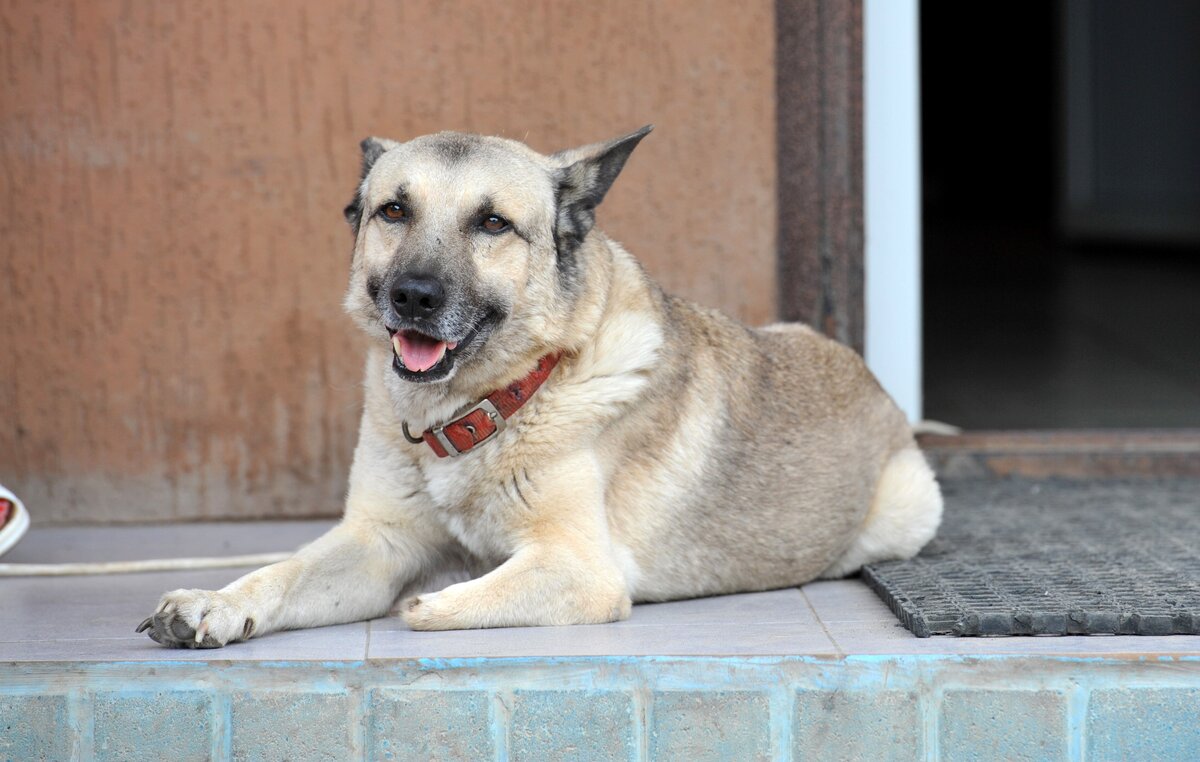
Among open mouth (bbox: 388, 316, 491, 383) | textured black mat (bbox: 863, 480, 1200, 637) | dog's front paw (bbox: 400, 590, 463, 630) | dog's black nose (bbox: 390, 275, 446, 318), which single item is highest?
dog's black nose (bbox: 390, 275, 446, 318)

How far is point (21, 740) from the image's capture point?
106 inches

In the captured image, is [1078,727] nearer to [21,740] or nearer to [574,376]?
[574,376]

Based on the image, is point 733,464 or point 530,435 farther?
point 733,464

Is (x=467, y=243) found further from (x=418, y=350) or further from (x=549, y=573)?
(x=549, y=573)

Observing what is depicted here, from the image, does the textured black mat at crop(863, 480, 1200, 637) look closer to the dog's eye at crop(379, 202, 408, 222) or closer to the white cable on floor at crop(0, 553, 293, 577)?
the dog's eye at crop(379, 202, 408, 222)

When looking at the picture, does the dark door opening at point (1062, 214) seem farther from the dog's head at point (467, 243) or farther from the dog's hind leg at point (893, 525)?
the dog's head at point (467, 243)

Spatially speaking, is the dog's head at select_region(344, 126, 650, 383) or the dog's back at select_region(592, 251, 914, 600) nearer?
the dog's head at select_region(344, 126, 650, 383)

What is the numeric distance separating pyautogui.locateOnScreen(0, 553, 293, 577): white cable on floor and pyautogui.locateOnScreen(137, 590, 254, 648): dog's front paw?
90cm

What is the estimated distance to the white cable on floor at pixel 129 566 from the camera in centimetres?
373

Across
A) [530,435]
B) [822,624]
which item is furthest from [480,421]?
[822,624]

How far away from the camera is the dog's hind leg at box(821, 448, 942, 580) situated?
12.4 ft

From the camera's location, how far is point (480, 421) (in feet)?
10.5

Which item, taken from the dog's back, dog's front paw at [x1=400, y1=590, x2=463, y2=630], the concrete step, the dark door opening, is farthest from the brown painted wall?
the dark door opening

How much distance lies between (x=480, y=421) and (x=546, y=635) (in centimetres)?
57
